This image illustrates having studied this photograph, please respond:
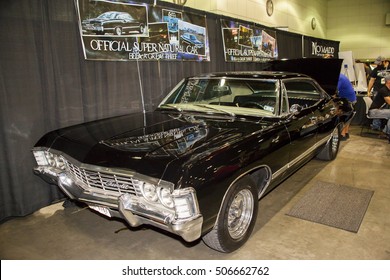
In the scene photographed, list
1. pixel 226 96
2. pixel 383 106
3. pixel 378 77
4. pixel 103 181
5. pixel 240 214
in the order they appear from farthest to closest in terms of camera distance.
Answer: pixel 378 77 < pixel 383 106 < pixel 226 96 < pixel 240 214 < pixel 103 181

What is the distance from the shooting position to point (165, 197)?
2096 millimetres

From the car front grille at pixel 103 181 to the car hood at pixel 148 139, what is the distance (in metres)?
0.08

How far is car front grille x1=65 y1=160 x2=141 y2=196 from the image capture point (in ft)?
7.33

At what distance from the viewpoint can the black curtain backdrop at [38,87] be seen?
309 cm

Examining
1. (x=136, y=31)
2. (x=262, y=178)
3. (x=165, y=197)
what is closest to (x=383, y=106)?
(x=262, y=178)

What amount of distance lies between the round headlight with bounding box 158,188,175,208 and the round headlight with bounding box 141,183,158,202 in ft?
0.17

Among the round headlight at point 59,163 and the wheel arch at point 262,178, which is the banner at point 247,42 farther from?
the round headlight at point 59,163

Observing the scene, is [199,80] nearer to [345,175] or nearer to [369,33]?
[345,175]

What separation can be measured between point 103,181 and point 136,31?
8.08ft

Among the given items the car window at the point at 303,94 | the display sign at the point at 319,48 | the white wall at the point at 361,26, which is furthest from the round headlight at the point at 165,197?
the white wall at the point at 361,26

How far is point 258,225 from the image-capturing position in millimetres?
A: 3100

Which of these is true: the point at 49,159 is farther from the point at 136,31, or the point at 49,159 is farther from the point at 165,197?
the point at 136,31

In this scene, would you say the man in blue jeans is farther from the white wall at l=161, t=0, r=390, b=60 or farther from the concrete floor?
the white wall at l=161, t=0, r=390, b=60

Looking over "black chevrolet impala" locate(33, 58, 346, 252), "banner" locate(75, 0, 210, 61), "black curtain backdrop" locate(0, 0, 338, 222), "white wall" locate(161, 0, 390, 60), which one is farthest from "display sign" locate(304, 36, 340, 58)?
"black curtain backdrop" locate(0, 0, 338, 222)
